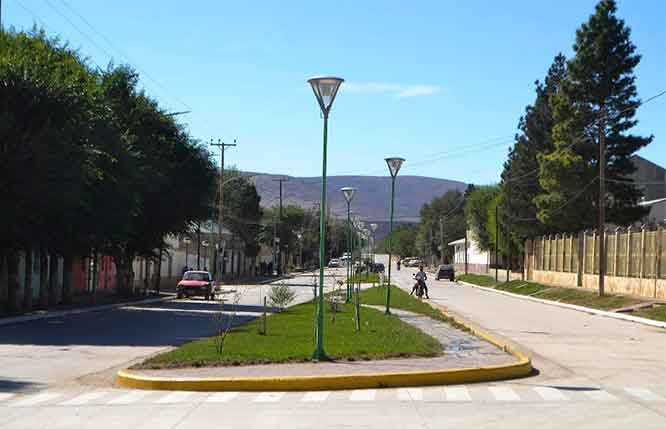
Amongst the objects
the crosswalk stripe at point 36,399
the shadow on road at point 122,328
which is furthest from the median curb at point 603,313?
the crosswalk stripe at point 36,399

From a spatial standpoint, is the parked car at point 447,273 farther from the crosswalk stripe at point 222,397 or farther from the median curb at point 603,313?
the crosswalk stripe at point 222,397

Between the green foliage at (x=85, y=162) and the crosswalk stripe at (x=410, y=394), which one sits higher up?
the green foliage at (x=85, y=162)

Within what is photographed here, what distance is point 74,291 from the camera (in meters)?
55.5

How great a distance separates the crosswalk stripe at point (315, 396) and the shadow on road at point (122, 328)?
10126 mm

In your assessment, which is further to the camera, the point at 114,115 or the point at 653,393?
the point at 114,115

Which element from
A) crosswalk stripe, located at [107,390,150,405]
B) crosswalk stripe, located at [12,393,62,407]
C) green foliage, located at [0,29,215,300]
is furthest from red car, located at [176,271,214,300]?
crosswalk stripe, located at [12,393,62,407]

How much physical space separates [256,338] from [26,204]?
1323 cm

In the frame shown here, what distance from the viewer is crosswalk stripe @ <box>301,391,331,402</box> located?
14.1 meters

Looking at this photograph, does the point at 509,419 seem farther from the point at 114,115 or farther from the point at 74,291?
the point at 74,291

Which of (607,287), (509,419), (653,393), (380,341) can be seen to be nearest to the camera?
(509,419)

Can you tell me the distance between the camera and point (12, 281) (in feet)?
123

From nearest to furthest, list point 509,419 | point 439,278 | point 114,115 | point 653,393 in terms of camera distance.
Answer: point 509,419
point 653,393
point 114,115
point 439,278

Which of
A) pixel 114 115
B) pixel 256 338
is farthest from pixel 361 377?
pixel 114 115

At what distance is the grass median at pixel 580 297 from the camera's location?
4169cm
